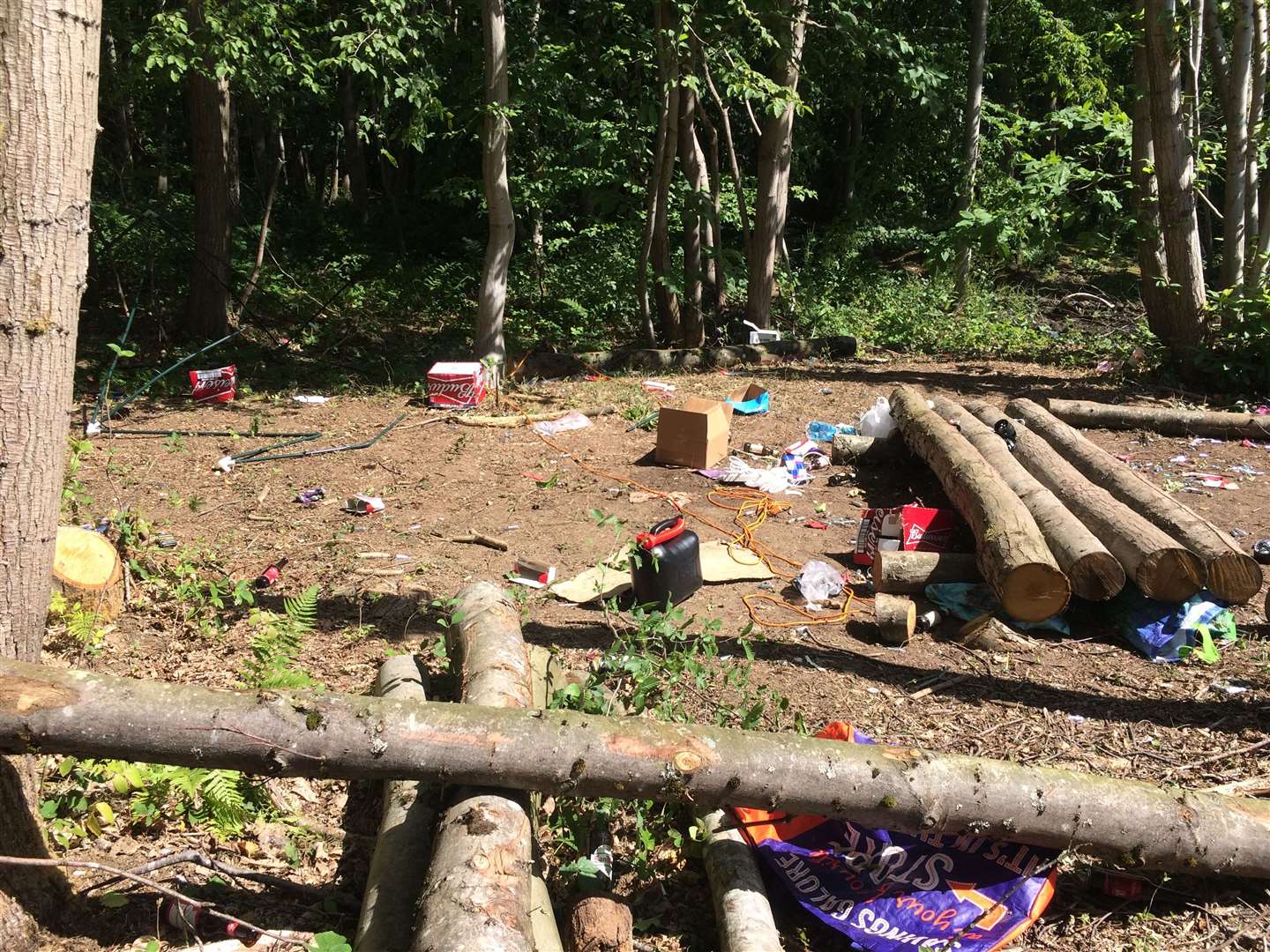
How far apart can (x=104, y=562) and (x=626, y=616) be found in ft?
8.32

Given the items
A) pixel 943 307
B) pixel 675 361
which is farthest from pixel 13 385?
pixel 943 307

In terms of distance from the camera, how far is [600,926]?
8.88 ft

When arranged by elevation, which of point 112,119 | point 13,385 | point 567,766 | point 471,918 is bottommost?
point 471,918

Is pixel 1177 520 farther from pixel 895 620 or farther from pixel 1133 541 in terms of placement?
pixel 895 620

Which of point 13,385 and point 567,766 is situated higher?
point 13,385

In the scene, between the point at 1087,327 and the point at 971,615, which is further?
the point at 1087,327

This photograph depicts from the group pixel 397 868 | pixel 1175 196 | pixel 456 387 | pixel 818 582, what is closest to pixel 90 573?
pixel 397 868

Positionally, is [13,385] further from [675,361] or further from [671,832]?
[675,361]

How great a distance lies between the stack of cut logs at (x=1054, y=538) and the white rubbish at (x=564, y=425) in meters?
3.03

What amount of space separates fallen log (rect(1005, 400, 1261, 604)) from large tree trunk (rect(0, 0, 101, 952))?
4.69 m

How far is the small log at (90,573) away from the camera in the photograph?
4.46 meters

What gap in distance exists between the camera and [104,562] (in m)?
4.69

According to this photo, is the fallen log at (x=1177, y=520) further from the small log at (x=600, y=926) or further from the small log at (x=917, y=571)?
the small log at (x=600, y=926)

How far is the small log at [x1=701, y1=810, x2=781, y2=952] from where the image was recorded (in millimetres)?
2707
